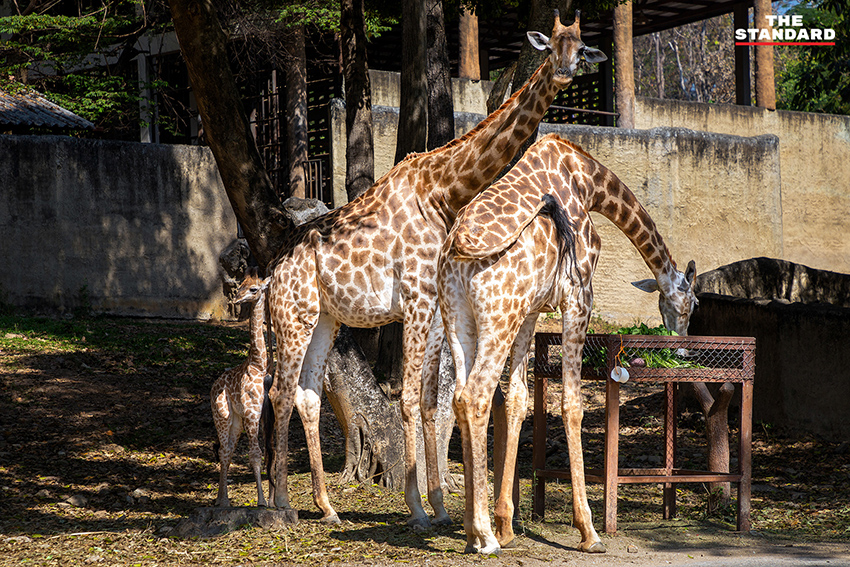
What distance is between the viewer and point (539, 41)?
5.67m

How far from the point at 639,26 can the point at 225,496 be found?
723 inches

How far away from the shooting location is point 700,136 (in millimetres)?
15812

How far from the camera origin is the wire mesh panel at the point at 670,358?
18.7 feet

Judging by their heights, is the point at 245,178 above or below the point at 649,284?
above

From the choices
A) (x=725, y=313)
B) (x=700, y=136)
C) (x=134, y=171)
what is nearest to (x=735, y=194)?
(x=700, y=136)

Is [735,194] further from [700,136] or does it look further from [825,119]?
[825,119]

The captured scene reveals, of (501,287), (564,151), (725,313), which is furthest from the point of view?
(725,313)

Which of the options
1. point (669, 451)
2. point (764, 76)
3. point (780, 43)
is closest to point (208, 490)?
point (669, 451)

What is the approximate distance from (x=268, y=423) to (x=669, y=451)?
3.03 m

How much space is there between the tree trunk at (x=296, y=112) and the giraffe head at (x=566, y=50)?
990 centimetres

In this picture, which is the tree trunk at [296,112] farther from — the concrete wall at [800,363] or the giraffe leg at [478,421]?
the giraffe leg at [478,421]

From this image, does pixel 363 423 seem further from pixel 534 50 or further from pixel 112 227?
pixel 112 227

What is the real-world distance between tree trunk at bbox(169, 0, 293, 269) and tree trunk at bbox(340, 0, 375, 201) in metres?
2.60

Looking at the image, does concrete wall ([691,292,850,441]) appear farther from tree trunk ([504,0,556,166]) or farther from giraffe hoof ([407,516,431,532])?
giraffe hoof ([407,516,431,532])
